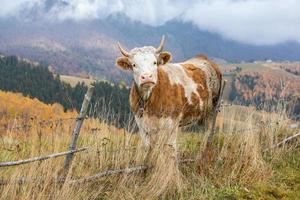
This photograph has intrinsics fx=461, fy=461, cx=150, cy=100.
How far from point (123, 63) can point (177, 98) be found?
1393 millimetres

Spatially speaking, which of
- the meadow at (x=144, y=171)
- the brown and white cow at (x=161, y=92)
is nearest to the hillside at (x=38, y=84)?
the brown and white cow at (x=161, y=92)

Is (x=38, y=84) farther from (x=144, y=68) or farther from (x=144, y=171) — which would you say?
(x=144, y=171)

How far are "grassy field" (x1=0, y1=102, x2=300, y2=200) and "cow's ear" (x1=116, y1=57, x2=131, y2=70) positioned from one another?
1419mm

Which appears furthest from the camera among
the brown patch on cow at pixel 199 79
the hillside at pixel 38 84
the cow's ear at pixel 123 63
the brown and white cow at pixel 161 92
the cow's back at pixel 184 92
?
the hillside at pixel 38 84

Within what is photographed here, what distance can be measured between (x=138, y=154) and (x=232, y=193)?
1605mm

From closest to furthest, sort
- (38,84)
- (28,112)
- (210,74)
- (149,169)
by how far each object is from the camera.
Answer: (149,169), (28,112), (210,74), (38,84)

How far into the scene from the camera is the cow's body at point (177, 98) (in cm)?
934

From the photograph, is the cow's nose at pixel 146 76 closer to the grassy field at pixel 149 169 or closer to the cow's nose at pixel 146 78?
the cow's nose at pixel 146 78

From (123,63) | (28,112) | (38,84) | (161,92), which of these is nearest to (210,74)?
(161,92)

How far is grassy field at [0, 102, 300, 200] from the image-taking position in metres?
6.21

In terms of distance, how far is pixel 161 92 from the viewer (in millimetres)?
9695

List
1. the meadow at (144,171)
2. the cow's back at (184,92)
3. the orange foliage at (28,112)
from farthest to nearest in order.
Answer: the cow's back at (184,92) < the orange foliage at (28,112) < the meadow at (144,171)

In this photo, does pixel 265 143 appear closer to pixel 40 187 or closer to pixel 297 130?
pixel 297 130

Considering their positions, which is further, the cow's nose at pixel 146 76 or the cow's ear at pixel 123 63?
the cow's ear at pixel 123 63
